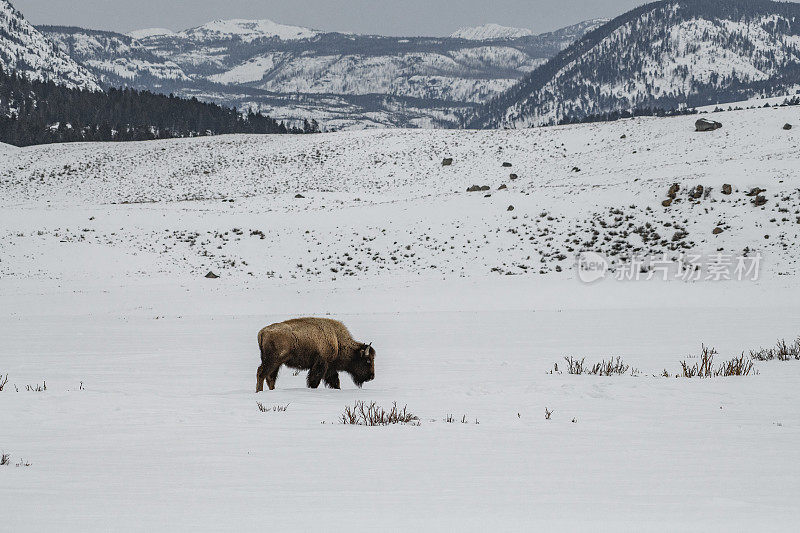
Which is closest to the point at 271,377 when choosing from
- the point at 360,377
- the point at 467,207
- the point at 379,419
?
the point at 360,377

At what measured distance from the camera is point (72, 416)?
583cm

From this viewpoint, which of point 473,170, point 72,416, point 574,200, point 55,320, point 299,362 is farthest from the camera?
point 473,170

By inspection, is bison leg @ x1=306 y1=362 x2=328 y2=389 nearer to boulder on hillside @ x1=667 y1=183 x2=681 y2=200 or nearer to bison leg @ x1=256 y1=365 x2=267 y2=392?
bison leg @ x1=256 y1=365 x2=267 y2=392

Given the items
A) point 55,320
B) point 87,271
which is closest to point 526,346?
point 55,320

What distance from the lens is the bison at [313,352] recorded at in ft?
26.2

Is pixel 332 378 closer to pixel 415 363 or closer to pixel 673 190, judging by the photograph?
pixel 415 363

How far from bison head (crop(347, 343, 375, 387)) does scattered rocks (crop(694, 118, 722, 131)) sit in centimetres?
6131

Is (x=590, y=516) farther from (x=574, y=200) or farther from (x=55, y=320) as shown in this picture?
(x=574, y=200)

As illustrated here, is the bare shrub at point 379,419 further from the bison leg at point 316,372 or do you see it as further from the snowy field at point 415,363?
the bison leg at point 316,372

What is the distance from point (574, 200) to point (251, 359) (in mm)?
27300

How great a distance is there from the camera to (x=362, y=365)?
8.62 m

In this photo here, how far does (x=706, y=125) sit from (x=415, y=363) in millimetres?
59194

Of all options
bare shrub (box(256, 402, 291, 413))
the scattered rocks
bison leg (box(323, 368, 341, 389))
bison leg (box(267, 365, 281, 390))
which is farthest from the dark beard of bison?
the scattered rocks

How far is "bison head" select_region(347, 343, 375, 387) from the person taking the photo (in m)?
8.57
